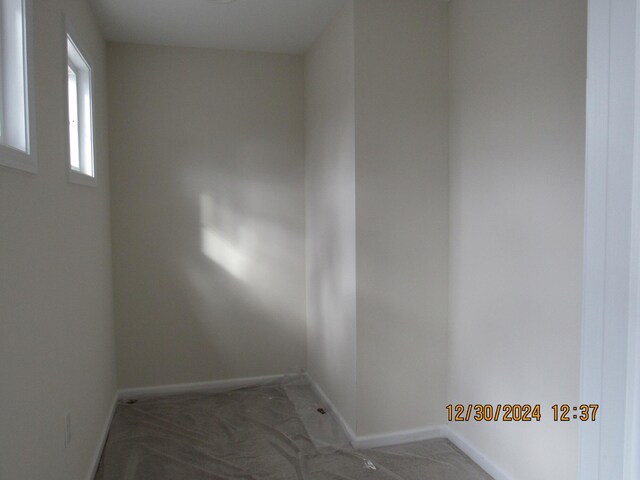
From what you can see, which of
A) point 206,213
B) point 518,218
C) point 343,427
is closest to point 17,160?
point 518,218

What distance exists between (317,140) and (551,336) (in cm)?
203

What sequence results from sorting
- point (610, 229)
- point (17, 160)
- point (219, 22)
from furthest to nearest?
point (219, 22) < point (17, 160) < point (610, 229)

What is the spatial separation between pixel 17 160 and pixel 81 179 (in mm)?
934

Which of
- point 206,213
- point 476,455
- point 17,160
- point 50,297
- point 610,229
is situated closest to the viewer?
point 610,229

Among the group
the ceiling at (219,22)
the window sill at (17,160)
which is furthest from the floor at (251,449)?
the ceiling at (219,22)

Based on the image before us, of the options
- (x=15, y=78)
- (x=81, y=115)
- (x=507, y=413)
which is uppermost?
(x=81, y=115)

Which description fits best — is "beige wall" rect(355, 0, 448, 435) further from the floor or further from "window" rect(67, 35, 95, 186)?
"window" rect(67, 35, 95, 186)

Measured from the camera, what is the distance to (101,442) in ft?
8.63

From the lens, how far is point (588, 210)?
1.97ft

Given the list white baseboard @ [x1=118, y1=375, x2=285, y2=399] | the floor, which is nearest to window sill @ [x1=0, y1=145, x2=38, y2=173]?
the floor

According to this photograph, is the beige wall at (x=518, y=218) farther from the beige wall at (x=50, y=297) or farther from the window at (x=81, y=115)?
the window at (x=81, y=115)

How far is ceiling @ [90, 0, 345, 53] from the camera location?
2764mm

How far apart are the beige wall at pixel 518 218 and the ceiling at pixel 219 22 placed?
949mm

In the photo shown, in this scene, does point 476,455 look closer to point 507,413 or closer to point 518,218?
point 507,413
